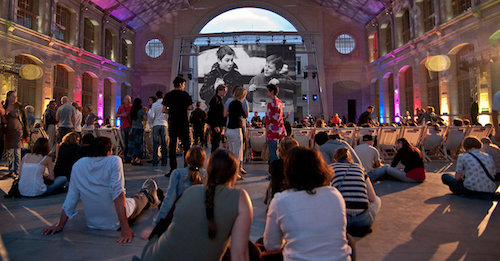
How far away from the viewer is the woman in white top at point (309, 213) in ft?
4.21

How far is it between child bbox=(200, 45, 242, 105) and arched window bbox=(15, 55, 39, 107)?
8.69 m

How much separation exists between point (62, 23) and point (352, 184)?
17.1 m

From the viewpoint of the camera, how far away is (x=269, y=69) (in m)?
18.8

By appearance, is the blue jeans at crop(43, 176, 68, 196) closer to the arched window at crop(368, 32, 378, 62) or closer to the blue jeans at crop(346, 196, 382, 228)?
the blue jeans at crop(346, 196, 382, 228)

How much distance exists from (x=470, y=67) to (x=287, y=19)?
12.7 metres

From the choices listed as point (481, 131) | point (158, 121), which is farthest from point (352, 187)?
point (481, 131)

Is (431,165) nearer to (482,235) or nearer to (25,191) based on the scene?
(482,235)

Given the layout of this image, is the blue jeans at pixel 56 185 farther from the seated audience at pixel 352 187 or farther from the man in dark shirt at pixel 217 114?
the seated audience at pixel 352 187

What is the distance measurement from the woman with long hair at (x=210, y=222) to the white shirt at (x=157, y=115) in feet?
15.9

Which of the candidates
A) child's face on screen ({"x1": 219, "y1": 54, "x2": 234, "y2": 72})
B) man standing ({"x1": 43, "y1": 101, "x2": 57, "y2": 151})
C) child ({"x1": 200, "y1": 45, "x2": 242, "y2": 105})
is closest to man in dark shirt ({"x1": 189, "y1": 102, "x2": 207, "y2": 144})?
man standing ({"x1": 43, "y1": 101, "x2": 57, "y2": 151})

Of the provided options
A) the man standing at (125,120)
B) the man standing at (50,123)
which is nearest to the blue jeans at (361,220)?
the man standing at (125,120)

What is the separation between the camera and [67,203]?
87.7 inches

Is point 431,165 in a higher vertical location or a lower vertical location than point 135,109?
lower

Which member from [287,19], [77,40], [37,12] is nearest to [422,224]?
[37,12]
